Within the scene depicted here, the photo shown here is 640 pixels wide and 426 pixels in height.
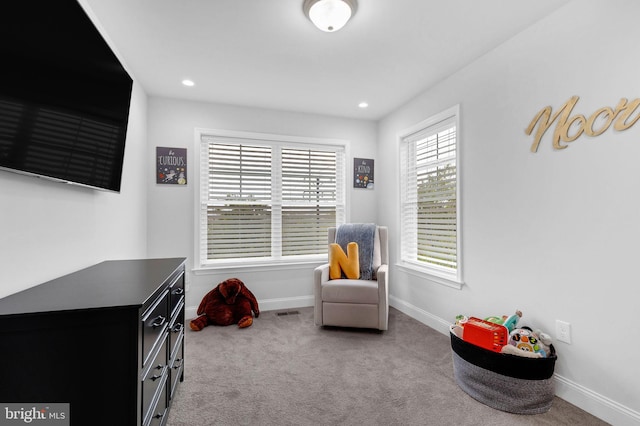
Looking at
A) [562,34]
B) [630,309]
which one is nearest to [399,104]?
[562,34]

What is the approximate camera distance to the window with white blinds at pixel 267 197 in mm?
3561

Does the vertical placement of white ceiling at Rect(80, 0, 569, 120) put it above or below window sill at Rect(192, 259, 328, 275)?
above

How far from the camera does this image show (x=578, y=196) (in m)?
1.86

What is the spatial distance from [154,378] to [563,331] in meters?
2.35

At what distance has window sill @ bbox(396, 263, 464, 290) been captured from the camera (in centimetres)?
279

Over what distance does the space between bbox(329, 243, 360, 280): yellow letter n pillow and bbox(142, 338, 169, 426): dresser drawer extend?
1.91m

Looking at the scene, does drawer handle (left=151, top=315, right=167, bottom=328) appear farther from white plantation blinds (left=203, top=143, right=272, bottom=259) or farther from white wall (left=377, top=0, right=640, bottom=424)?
white wall (left=377, top=0, right=640, bottom=424)

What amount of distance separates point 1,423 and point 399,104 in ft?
12.5

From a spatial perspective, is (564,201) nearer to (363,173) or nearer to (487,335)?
(487,335)

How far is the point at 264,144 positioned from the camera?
371 centimetres

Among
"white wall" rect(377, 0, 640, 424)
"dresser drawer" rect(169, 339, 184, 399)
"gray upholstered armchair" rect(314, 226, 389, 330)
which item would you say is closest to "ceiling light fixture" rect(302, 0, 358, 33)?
"white wall" rect(377, 0, 640, 424)

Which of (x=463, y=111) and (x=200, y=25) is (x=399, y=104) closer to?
(x=463, y=111)

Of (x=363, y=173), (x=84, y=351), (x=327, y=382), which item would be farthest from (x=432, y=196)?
(x=84, y=351)

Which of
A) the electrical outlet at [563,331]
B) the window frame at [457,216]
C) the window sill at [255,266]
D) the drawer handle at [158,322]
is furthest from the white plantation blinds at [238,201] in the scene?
the electrical outlet at [563,331]
